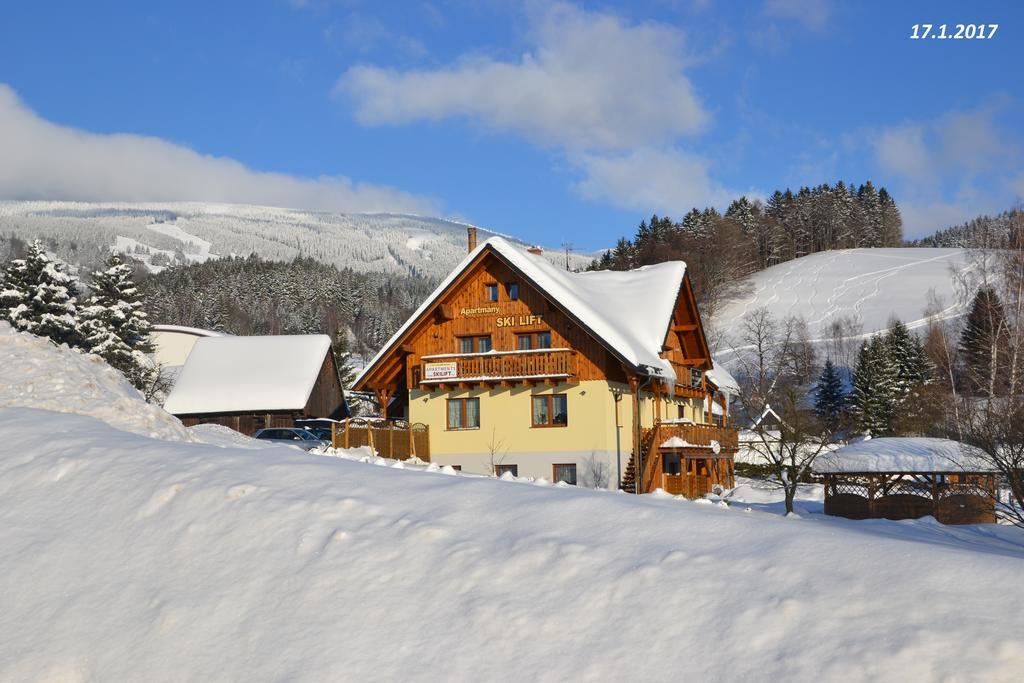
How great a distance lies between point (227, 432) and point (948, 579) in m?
14.8

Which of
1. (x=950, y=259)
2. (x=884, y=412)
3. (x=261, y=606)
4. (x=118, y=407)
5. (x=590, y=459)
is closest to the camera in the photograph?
(x=261, y=606)

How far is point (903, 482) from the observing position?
28203 millimetres

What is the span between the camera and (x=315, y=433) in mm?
36844

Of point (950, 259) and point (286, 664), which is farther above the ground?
point (950, 259)

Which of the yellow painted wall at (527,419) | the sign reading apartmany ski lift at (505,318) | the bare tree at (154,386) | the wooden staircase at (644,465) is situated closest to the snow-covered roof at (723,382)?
the yellow painted wall at (527,419)

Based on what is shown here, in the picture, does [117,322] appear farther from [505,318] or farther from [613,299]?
[613,299]

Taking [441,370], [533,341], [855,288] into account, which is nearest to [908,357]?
[855,288]

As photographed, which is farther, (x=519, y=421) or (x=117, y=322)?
(x=117, y=322)

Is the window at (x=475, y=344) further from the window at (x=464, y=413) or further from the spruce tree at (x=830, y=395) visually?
the spruce tree at (x=830, y=395)

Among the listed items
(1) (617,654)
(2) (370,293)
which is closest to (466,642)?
(1) (617,654)

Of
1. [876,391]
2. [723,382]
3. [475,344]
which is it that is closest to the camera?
[475,344]

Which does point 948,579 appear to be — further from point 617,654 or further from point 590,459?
point 590,459

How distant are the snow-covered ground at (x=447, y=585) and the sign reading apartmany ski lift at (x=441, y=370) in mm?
24161

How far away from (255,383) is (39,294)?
12.4 meters
